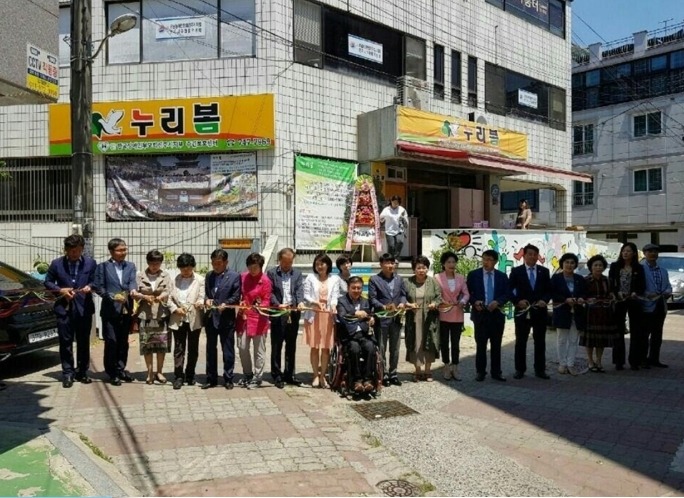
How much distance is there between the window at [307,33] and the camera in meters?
13.1

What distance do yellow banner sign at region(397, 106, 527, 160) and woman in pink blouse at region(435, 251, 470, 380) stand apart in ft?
20.2

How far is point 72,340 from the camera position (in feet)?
24.0

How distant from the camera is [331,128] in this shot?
538 inches

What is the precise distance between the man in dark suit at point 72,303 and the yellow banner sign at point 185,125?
569 cm

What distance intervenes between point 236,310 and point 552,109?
16267 millimetres

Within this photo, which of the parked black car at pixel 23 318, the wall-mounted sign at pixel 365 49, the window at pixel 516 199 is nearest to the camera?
the parked black car at pixel 23 318

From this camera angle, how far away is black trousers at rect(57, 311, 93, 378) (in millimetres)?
7207

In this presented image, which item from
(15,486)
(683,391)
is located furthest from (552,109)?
(15,486)

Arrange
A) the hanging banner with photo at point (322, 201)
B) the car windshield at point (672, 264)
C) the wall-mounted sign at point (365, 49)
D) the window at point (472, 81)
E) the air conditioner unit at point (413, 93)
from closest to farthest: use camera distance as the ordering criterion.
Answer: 1. the hanging banner with photo at point (322, 201)
2. the wall-mounted sign at point (365, 49)
3. the air conditioner unit at point (413, 93)
4. the car windshield at point (672, 264)
5. the window at point (472, 81)

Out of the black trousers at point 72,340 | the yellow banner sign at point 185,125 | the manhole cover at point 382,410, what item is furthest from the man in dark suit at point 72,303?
the yellow banner sign at point 185,125

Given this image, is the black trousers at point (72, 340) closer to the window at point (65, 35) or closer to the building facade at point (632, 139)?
the window at point (65, 35)

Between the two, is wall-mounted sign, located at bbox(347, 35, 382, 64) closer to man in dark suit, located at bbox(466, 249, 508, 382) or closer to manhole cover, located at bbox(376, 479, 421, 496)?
man in dark suit, located at bbox(466, 249, 508, 382)

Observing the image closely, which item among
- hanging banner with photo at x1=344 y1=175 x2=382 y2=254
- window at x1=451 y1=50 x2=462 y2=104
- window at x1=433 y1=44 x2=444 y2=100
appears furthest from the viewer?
window at x1=451 y1=50 x2=462 y2=104

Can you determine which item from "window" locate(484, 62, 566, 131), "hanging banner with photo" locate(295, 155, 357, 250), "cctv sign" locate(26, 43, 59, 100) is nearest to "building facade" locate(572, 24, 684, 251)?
"window" locate(484, 62, 566, 131)
